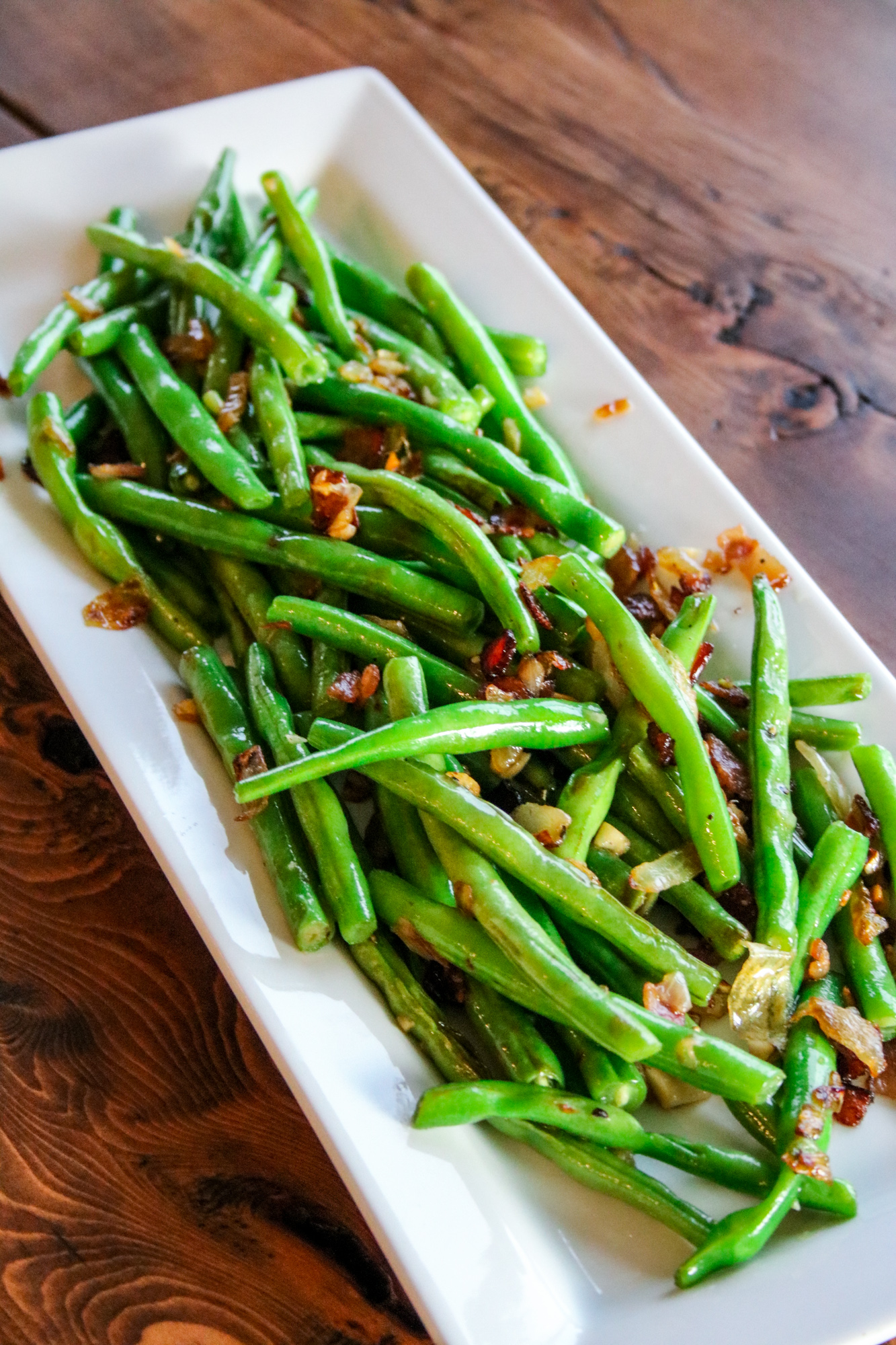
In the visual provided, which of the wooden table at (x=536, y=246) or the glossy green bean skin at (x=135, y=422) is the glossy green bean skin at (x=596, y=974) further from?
the glossy green bean skin at (x=135, y=422)

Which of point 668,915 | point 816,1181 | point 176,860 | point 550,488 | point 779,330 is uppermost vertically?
point 779,330

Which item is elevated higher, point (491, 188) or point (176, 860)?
point (491, 188)

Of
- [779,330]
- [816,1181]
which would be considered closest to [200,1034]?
[816,1181]

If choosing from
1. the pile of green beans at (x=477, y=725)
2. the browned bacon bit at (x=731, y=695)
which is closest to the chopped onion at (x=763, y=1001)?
the pile of green beans at (x=477, y=725)

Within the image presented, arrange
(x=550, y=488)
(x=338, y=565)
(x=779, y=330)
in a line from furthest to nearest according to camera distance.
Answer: (x=779, y=330) → (x=550, y=488) → (x=338, y=565)

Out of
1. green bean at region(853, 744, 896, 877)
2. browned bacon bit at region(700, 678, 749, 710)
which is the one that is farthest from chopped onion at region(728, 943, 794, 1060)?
browned bacon bit at region(700, 678, 749, 710)

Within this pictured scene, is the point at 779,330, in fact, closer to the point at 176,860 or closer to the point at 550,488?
the point at 550,488

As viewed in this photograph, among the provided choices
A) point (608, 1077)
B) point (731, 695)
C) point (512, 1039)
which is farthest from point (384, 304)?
point (608, 1077)

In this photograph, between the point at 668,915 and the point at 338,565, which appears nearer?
the point at 668,915
